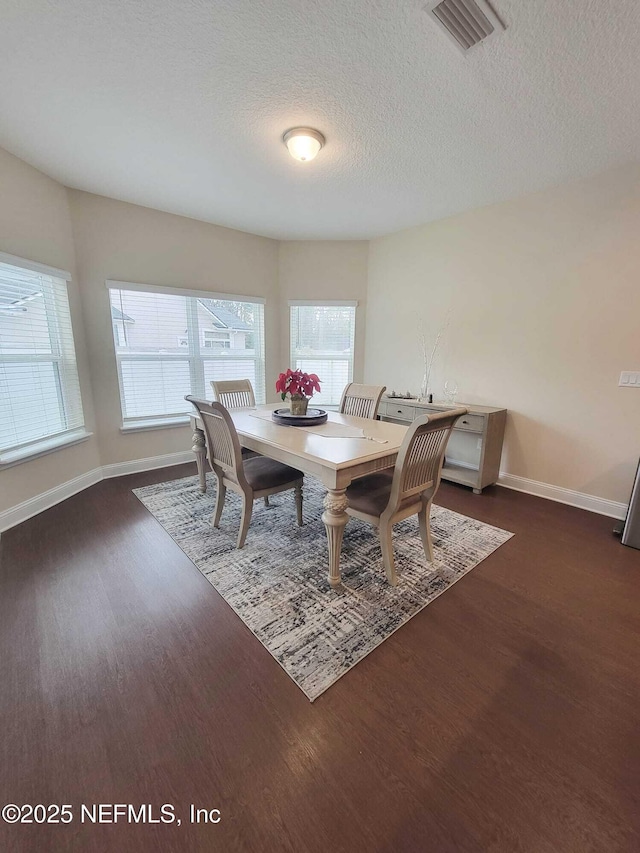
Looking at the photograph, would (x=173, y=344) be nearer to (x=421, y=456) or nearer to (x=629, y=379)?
(x=421, y=456)

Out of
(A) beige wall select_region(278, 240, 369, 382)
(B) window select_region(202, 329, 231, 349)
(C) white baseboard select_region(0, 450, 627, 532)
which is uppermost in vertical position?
(A) beige wall select_region(278, 240, 369, 382)

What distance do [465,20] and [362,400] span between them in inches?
88.8

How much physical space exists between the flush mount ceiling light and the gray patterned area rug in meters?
2.65

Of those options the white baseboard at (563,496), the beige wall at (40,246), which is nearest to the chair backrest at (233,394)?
the beige wall at (40,246)

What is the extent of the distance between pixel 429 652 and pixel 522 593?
78 cm

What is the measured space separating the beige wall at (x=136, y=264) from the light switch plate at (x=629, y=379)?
3985 millimetres

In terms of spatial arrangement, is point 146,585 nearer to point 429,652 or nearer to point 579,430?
point 429,652

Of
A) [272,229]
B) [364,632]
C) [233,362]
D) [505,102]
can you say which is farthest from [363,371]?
[364,632]

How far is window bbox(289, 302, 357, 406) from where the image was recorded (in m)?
4.73

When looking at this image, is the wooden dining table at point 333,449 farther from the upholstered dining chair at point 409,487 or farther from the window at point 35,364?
the window at point 35,364

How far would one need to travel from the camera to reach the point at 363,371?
4.88 meters

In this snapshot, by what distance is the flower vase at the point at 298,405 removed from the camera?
8.80 feet

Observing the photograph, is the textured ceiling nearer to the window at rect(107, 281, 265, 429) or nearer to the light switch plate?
the window at rect(107, 281, 265, 429)

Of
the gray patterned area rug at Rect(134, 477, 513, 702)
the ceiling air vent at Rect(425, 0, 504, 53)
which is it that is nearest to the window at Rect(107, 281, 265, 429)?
the gray patterned area rug at Rect(134, 477, 513, 702)
